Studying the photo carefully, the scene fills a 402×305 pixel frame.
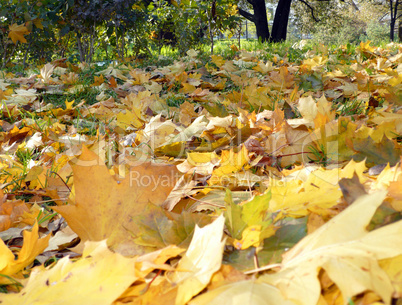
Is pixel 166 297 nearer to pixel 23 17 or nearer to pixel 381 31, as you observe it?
pixel 23 17

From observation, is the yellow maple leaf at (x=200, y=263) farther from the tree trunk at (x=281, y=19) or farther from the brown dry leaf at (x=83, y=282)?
the tree trunk at (x=281, y=19)

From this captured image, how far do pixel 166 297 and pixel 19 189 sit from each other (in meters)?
0.92

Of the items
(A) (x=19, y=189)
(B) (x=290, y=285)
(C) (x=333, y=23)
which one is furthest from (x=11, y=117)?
(C) (x=333, y=23)

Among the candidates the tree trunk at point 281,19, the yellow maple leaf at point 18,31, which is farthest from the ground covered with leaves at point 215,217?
the tree trunk at point 281,19

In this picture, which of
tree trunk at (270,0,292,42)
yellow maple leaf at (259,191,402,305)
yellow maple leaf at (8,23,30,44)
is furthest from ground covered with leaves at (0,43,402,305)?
tree trunk at (270,0,292,42)

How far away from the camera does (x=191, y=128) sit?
1.50 m

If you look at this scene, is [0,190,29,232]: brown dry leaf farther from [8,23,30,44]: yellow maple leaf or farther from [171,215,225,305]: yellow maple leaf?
[8,23,30,44]: yellow maple leaf

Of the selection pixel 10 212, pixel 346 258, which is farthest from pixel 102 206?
pixel 346 258

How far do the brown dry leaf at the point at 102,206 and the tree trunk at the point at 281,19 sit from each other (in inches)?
476

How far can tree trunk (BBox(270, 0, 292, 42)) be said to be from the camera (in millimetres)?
12019

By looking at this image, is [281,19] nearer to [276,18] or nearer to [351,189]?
[276,18]

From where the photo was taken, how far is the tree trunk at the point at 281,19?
39.4 feet

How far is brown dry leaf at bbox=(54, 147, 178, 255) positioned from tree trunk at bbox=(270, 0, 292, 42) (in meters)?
12.1

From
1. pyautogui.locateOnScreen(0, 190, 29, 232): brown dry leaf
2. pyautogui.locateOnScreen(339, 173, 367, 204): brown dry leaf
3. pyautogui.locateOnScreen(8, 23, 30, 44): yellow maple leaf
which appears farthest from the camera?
pyautogui.locateOnScreen(8, 23, 30, 44): yellow maple leaf
